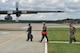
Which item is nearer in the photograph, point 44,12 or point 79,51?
point 79,51

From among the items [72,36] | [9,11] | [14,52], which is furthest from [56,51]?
[9,11]

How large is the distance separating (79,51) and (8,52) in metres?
4.00

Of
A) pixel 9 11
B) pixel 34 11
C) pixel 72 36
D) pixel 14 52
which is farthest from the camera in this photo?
pixel 34 11

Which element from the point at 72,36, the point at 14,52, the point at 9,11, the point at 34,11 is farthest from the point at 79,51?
the point at 34,11

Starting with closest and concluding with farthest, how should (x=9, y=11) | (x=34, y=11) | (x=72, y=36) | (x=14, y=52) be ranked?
1. (x=14, y=52)
2. (x=72, y=36)
3. (x=9, y=11)
4. (x=34, y=11)

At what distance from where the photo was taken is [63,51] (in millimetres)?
16297

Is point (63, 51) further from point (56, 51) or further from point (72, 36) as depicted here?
point (72, 36)

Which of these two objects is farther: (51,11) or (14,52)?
(51,11)

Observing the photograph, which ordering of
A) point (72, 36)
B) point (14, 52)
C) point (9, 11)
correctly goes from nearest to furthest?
point (14, 52) < point (72, 36) < point (9, 11)

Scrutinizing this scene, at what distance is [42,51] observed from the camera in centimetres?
1617

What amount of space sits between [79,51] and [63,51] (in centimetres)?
91

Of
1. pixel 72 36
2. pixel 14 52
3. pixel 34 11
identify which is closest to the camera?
pixel 14 52

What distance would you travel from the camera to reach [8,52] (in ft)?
51.2

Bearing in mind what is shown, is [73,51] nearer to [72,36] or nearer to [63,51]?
[63,51]
